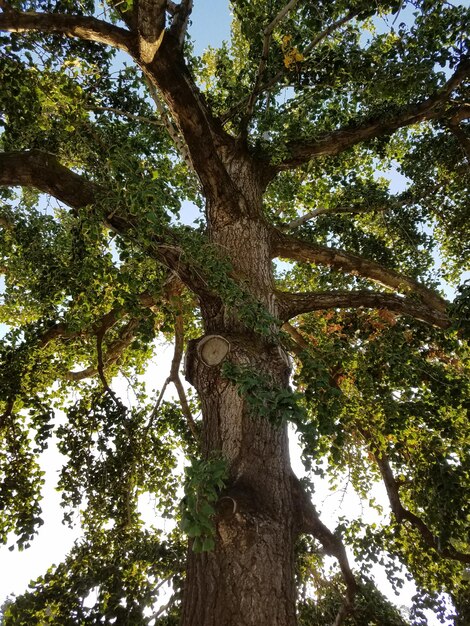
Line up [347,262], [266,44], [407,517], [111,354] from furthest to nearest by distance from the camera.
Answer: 1. [111,354]
2. [347,262]
3. [407,517]
4. [266,44]

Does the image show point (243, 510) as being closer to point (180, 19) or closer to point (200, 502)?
point (200, 502)

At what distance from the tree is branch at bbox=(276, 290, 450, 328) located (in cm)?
2

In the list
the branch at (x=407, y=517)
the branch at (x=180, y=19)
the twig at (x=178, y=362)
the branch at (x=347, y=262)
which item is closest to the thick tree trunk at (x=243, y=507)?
the branch at (x=347, y=262)

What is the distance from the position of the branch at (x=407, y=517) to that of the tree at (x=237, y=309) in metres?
0.03

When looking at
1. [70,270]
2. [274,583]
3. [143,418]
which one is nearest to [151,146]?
[70,270]

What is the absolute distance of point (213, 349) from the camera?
3.56 m

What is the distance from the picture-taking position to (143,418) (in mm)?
6648

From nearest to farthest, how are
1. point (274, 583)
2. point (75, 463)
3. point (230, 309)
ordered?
1. point (274, 583)
2. point (230, 309)
3. point (75, 463)

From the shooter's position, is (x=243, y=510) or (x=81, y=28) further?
(x=81, y=28)

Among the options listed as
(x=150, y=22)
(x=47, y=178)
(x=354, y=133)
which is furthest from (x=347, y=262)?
(x=47, y=178)

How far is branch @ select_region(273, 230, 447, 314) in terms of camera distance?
5373 mm

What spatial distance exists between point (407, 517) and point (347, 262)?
3407mm

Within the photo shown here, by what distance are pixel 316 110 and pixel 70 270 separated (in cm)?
461

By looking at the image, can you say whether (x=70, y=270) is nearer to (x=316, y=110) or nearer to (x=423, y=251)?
(x=316, y=110)
